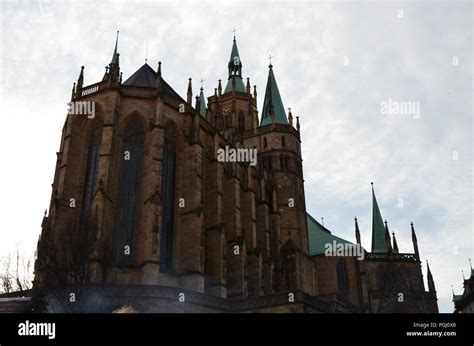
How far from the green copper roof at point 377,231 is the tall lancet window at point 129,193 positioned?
35.1 meters

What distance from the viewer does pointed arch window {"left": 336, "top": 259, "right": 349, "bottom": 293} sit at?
46.6 metres

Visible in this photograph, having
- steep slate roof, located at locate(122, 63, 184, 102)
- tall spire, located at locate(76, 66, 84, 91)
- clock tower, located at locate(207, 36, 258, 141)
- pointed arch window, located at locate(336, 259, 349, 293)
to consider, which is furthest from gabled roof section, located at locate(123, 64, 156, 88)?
pointed arch window, located at locate(336, 259, 349, 293)

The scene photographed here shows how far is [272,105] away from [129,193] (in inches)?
1079

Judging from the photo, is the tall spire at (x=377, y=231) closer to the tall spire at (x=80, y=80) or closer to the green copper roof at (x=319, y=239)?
the green copper roof at (x=319, y=239)

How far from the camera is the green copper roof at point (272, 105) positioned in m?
50.9

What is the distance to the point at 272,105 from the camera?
5162 cm

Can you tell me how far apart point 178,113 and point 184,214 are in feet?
24.5

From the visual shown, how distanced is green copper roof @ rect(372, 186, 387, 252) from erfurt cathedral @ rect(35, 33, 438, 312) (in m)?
14.6

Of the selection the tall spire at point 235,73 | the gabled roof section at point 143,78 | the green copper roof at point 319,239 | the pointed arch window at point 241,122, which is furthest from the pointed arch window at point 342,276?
the gabled roof section at point 143,78

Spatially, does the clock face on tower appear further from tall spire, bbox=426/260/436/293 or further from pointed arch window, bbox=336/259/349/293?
tall spire, bbox=426/260/436/293

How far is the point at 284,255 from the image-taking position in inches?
1656
